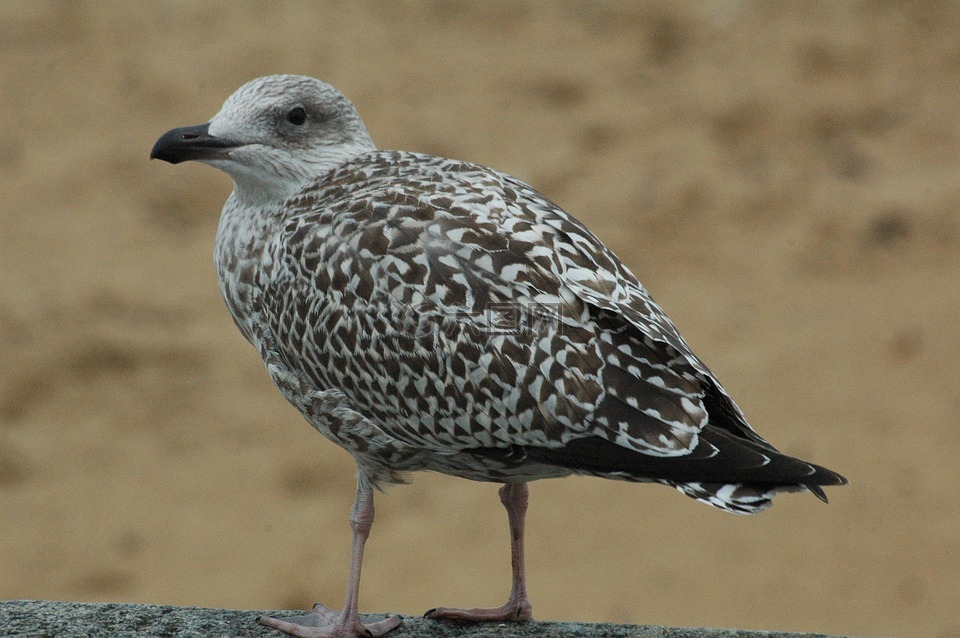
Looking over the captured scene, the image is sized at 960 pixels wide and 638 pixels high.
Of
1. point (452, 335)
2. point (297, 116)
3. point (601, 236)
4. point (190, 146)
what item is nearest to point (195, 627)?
point (452, 335)

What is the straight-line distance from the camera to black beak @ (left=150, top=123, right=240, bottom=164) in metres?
4.77

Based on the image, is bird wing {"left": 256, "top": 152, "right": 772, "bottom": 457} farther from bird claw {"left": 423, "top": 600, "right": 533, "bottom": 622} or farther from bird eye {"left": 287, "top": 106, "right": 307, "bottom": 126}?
bird claw {"left": 423, "top": 600, "right": 533, "bottom": 622}

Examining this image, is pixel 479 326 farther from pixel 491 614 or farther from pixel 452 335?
pixel 491 614

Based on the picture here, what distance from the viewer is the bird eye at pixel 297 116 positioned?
195 inches

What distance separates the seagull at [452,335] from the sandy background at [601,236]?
3805mm

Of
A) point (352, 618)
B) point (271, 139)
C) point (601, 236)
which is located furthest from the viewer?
point (601, 236)

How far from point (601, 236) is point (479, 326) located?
259 inches

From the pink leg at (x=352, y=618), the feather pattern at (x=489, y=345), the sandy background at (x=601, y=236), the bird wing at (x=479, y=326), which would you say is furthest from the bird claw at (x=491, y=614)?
the sandy background at (x=601, y=236)

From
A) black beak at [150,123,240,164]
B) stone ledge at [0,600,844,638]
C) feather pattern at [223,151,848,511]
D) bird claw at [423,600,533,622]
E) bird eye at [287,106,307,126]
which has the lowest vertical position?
stone ledge at [0,600,844,638]

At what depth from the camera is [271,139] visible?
4.91 metres

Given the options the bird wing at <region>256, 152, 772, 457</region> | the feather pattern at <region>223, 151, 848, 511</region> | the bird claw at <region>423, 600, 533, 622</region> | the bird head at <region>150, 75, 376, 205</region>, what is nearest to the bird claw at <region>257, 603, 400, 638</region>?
the bird claw at <region>423, 600, 533, 622</region>

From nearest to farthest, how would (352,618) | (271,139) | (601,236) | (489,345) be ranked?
1. (489,345)
2. (352,618)
3. (271,139)
4. (601,236)

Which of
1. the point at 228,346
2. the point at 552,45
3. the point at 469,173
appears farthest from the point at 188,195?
the point at 469,173

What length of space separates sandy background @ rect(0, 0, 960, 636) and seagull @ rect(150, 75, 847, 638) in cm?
380
